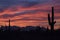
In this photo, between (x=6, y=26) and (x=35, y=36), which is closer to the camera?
(x=35, y=36)

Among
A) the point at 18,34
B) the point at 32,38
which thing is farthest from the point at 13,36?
the point at 32,38

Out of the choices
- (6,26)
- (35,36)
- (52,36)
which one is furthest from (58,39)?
(6,26)

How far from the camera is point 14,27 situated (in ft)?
70.8

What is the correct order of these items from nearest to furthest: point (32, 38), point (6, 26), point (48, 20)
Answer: point (32, 38) < point (48, 20) < point (6, 26)

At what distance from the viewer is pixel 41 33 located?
1634 centimetres

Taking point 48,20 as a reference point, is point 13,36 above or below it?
below

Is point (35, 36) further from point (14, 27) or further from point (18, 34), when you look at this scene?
point (14, 27)

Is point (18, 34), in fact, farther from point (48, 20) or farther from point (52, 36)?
point (48, 20)

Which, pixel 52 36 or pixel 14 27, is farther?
pixel 14 27

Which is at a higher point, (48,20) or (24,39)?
(48,20)

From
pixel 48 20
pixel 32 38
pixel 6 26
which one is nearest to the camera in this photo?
pixel 32 38

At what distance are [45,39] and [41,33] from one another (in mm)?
578

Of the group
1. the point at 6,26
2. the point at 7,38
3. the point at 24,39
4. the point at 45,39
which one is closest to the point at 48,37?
the point at 45,39

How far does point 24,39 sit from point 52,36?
2196 mm
